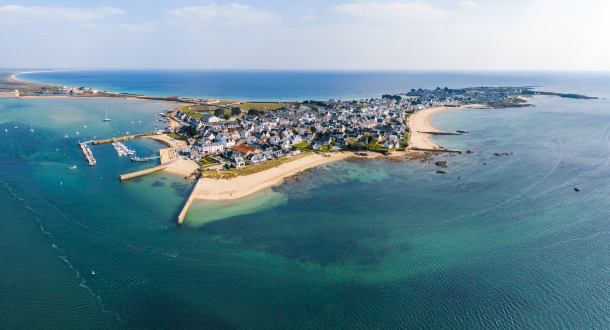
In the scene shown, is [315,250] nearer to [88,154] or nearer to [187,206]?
[187,206]

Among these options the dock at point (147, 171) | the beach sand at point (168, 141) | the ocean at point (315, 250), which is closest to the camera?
the ocean at point (315, 250)

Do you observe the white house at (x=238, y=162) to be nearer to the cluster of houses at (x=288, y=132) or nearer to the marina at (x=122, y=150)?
the cluster of houses at (x=288, y=132)

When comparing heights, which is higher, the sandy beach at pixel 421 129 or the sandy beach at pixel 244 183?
the sandy beach at pixel 421 129

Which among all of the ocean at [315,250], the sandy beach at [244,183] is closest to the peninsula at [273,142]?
the sandy beach at [244,183]

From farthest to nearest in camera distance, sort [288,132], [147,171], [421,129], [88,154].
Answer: [421,129], [288,132], [88,154], [147,171]

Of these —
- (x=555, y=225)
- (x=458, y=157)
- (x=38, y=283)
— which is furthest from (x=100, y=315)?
(x=458, y=157)

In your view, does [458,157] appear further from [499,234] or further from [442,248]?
[442,248]

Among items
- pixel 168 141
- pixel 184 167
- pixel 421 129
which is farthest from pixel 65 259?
pixel 421 129
